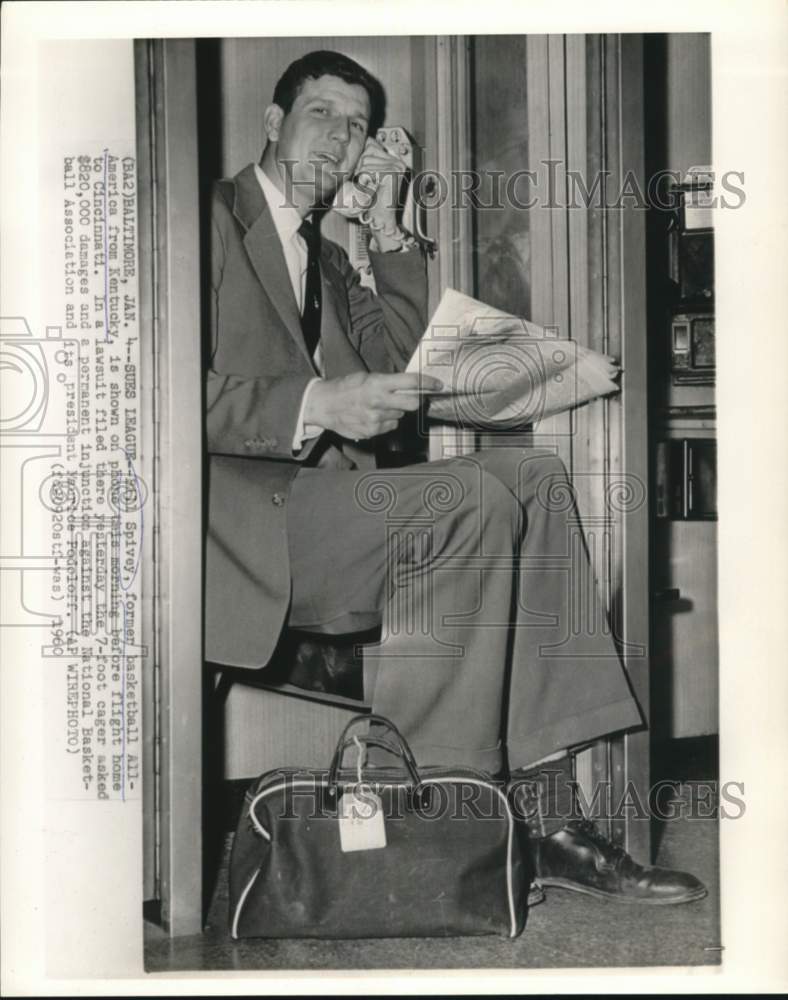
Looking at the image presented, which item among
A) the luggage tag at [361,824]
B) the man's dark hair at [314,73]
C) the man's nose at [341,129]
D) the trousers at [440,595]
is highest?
the man's dark hair at [314,73]

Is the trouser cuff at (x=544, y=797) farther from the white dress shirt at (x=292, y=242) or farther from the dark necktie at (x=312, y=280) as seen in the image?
the dark necktie at (x=312, y=280)

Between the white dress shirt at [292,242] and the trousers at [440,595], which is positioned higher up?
the white dress shirt at [292,242]

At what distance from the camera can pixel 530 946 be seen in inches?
60.6

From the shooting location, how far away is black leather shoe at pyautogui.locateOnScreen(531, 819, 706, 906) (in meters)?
1.59

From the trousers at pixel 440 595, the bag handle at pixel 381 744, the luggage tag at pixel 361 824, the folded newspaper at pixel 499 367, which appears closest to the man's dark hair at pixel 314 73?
the folded newspaper at pixel 499 367

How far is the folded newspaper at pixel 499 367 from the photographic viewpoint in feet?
5.24

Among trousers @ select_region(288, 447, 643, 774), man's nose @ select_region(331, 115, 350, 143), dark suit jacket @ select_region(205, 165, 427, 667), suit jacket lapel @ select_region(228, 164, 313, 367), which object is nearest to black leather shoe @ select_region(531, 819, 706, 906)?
trousers @ select_region(288, 447, 643, 774)

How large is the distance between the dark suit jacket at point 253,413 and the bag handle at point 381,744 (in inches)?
6.1

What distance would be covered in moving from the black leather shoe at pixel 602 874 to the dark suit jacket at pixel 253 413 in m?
0.49

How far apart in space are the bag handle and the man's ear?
0.81 metres

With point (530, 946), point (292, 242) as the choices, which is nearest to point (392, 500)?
point (292, 242)

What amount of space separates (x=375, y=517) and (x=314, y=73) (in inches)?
24.4

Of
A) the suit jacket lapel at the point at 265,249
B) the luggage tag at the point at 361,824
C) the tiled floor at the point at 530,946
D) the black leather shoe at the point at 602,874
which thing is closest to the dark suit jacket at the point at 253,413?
Answer: the suit jacket lapel at the point at 265,249

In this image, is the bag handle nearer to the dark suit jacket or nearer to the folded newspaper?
the dark suit jacket
